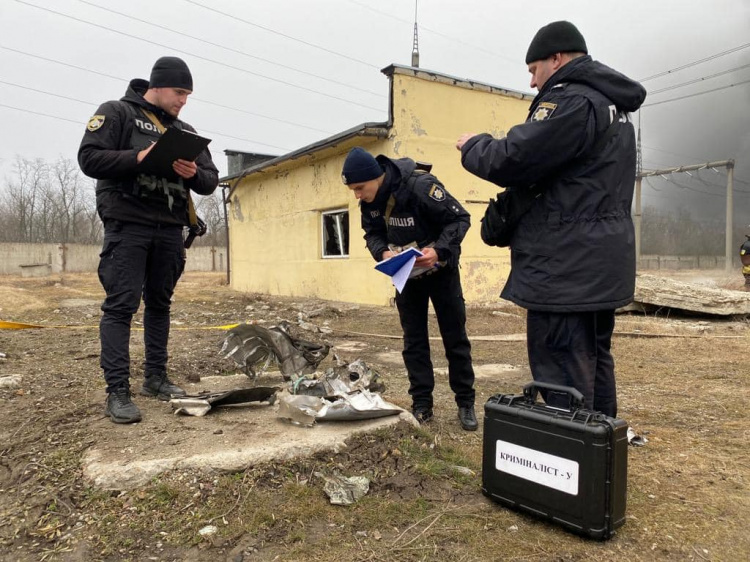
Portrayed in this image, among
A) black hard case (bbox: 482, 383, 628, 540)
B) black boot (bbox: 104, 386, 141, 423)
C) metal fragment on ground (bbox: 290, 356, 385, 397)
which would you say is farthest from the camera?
metal fragment on ground (bbox: 290, 356, 385, 397)

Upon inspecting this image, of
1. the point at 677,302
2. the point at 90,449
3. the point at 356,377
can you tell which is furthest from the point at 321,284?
the point at 90,449

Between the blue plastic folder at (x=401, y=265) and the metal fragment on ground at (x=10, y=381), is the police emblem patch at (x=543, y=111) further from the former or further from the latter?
the metal fragment on ground at (x=10, y=381)

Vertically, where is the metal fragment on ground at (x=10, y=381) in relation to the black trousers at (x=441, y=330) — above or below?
below

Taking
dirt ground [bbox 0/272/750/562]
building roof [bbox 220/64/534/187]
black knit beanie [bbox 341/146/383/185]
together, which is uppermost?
building roof [bbox 220/64/534/187]

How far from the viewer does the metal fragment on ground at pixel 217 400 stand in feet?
9.05

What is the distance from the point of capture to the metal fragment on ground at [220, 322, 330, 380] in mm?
3819

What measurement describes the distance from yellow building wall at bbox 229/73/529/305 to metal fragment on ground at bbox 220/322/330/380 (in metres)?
5.60

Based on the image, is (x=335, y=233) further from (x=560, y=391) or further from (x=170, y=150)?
(x=560, y=391)

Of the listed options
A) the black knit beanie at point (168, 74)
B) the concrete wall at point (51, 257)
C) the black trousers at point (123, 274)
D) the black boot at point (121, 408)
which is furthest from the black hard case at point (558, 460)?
the concrete wall at point (51, 257)

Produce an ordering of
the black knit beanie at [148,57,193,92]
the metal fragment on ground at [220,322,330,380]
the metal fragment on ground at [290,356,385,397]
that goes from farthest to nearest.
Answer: the metal fragment on ground at [220,322,330,380] → the metal fragment on ground at [290,356,385,397] → the black knit beanie at [148,57,193,92]

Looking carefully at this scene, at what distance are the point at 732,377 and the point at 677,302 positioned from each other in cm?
483

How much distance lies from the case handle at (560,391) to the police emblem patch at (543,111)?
105cm

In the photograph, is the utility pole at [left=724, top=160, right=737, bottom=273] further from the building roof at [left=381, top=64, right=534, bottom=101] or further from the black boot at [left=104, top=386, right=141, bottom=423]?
the black boot at [left=104, top=386, right=141, bottom=423]

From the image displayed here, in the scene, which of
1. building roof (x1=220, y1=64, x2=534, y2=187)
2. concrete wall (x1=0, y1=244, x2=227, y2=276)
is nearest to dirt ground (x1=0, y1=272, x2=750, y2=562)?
building roof (x1=220, y1=64, x2=534, y2=187)
